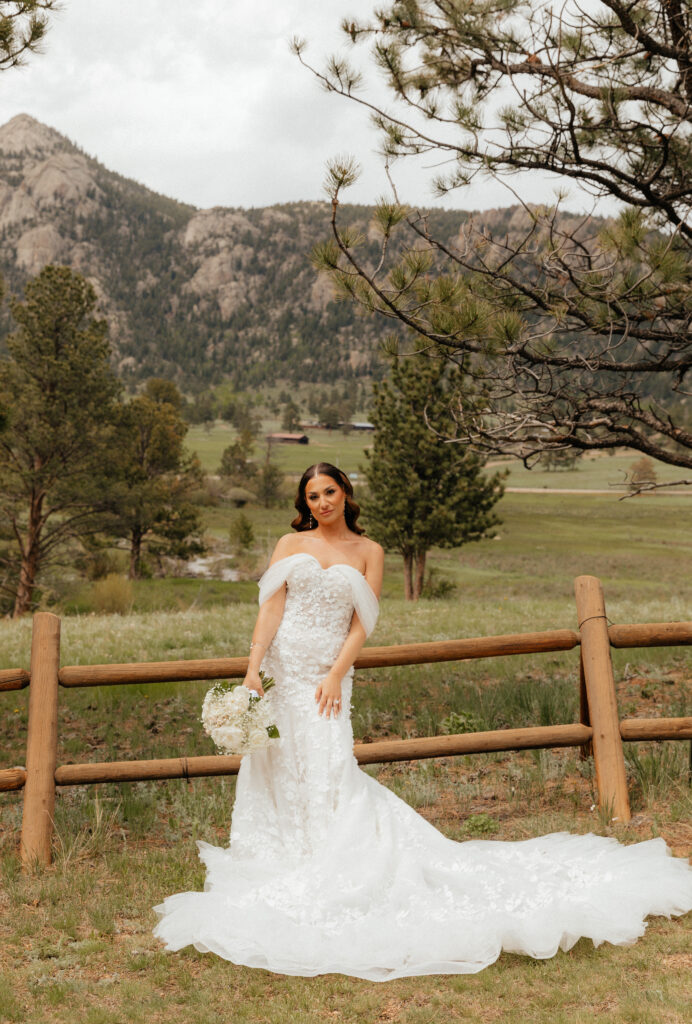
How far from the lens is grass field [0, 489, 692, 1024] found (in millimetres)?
3639

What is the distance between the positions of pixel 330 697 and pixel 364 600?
1.93 feet

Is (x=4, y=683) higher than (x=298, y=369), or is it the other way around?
(x=298, y=369)

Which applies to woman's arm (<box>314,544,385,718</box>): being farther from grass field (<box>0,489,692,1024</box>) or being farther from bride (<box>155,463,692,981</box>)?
grass field (<box>0,489,692,1024</box>)

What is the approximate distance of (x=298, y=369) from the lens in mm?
196125

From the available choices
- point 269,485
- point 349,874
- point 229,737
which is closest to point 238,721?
point 229,737

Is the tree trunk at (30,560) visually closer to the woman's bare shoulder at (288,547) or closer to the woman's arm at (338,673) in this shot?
the woman's bare shoulder at (288,547)

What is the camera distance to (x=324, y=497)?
15.8ft

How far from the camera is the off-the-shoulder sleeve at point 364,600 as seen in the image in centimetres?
476

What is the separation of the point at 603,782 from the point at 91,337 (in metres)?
34.6

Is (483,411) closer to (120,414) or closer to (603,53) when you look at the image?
(603,53)

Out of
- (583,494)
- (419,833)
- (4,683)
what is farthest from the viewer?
(583,494)

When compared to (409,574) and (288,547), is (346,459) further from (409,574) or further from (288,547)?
A: (288,547)

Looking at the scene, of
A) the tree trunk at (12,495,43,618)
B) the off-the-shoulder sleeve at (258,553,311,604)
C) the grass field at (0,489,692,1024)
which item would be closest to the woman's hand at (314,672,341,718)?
the off-the-shoulder sleeve at (258,553,311,604)

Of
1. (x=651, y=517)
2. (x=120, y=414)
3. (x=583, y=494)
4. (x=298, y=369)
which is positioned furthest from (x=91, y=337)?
(x=298, y=369)
